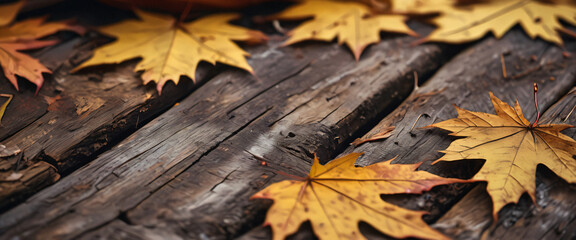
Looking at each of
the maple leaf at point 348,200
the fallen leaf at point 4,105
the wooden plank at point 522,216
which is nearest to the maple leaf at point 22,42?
the fallen leaf at point 4,105

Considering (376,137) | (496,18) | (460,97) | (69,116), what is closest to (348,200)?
(376,137)

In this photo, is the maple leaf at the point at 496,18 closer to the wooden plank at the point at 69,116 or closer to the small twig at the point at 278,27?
the small twig at the point at 278,27

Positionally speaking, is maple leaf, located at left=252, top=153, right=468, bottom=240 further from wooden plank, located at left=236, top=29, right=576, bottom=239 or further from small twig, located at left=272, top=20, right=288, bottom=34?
small twig, located at left=272, top=20, right=288, bottom=34

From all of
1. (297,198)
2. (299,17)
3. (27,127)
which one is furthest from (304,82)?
(27,127)

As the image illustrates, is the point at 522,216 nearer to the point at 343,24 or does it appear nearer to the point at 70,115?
the point at 343,24

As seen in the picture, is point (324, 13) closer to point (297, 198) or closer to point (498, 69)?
point (498, 69)

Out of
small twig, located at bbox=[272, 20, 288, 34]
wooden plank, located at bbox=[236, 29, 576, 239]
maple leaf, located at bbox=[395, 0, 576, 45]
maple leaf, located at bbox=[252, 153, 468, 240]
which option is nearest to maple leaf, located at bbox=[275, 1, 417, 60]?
small twig, located at bbox=[272, 20, 288, 34]
